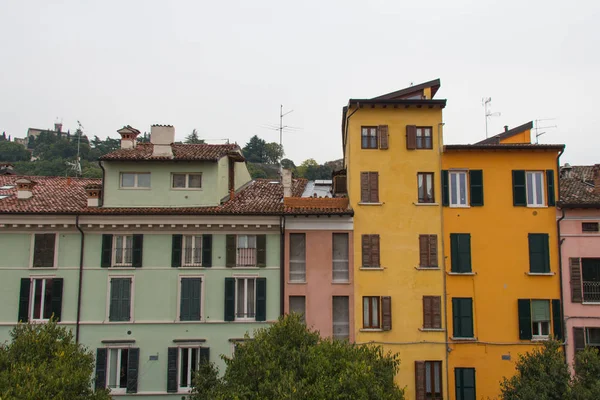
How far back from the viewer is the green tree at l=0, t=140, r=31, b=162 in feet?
415

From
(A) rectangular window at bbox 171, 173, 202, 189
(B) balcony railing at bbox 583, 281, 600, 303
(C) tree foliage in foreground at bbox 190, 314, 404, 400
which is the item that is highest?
(A) rectangular window at bbox 171, 173, 202, 189

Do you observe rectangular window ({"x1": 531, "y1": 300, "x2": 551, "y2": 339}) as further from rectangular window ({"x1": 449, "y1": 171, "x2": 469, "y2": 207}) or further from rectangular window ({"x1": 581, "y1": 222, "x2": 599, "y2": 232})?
rectangular window ({"x1": 449, "y1": 171, "x2": 469, "y2": 207})

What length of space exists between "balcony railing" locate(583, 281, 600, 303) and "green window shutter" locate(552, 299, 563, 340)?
1.51m

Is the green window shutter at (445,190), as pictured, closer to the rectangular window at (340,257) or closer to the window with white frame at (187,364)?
the rectangular window at (340,257)

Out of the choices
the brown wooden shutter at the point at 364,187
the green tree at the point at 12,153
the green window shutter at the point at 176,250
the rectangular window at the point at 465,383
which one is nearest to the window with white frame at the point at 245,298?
the green window shutter at the point at 176,250

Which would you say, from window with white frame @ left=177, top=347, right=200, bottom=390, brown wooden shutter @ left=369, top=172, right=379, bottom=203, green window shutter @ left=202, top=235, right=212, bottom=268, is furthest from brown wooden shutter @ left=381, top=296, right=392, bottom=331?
window with white frame @ left=177, top=347, right=200, bottom=390

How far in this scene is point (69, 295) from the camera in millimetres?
26953

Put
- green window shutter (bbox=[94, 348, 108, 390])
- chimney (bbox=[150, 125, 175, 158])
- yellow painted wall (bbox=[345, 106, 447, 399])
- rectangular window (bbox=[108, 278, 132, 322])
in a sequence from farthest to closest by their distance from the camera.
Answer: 1. chimney (bbox=[150, 125, 175, 158])
2. rectangular window (bbox=[108, 278, 132, 322])
3. yellow painted wall (bbox=[345, 106, 447, 399])
4. green window shutter (bbox=[94, 348, 108, 390])

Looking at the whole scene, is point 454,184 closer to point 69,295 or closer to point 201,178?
point 201,178

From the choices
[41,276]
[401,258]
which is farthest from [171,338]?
[401,258]

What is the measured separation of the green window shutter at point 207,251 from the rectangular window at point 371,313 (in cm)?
870

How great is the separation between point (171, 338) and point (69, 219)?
8.43 m

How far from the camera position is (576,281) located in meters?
26.7

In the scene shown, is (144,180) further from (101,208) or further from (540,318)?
(540,318)
